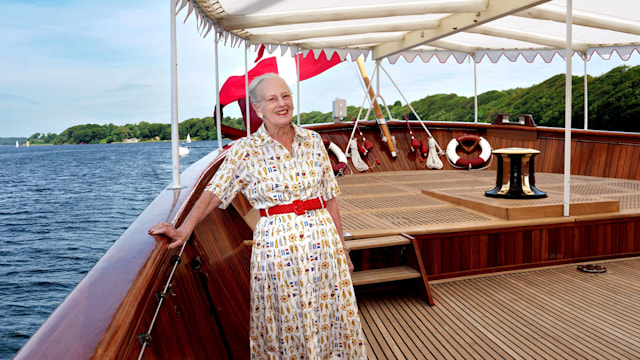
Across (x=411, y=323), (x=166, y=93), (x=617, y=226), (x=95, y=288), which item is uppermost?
(x=166, y=93)

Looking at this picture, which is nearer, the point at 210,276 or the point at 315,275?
the point at 315,275

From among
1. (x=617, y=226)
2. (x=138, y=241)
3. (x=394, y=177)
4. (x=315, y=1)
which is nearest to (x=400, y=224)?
(x=617, y=226)

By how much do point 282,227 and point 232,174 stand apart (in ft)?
0.75

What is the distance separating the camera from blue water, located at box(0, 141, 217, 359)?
385 inches

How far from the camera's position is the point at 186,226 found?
139 centimetres

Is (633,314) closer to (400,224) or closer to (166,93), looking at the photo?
(400,224)

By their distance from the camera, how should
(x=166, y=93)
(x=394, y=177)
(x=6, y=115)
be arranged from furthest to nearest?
(x=166, y=93)
(x=6, y=115)
(x=394, y=177)

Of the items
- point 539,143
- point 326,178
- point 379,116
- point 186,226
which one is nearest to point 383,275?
point 326,178

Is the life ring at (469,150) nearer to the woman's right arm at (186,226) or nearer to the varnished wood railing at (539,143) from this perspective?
the varnished wood railing at (539,143)

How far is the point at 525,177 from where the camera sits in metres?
4.04

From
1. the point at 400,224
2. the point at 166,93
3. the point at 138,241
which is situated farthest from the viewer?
the point at 166,93

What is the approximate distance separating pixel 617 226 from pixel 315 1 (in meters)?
2.82

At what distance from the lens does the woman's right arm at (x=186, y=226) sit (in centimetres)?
131

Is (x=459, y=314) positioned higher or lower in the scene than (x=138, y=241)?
lower
